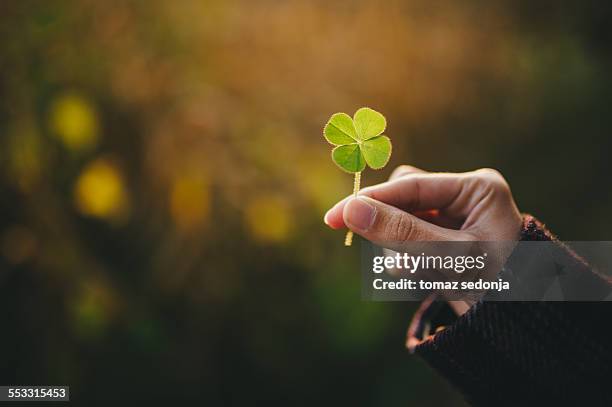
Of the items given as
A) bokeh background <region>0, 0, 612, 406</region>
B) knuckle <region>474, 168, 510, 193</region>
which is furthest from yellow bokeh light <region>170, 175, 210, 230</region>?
knuckle <region>474, 168, 510, 193</region>

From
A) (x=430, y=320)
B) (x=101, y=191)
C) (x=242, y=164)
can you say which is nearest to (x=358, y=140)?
(x=430, y=320)

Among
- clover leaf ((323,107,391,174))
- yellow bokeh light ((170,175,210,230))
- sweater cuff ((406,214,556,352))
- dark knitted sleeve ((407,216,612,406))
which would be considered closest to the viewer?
dark knitted sleeve ((407,216,612,406))

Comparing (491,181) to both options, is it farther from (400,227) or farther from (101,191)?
(101,191)

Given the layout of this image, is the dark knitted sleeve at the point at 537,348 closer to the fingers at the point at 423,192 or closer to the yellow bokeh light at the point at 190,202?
the fingers at the point at 423,192

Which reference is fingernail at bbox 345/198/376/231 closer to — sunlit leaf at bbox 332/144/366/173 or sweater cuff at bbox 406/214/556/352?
sunlit leaf at bbox 332/144/366/173

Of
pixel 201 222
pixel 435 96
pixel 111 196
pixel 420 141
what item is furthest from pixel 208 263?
pixel 435 96

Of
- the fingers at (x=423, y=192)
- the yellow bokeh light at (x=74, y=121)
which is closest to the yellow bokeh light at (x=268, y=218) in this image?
the yellow bokeh light at (x=74, y=121)

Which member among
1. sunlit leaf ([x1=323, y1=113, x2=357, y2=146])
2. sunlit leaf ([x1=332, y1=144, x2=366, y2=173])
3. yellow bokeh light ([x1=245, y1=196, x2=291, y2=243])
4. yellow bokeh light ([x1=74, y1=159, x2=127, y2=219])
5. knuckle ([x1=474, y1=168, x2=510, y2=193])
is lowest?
yellow bokeh light ([x1=245, y1=196, x2=291, y2=243])
